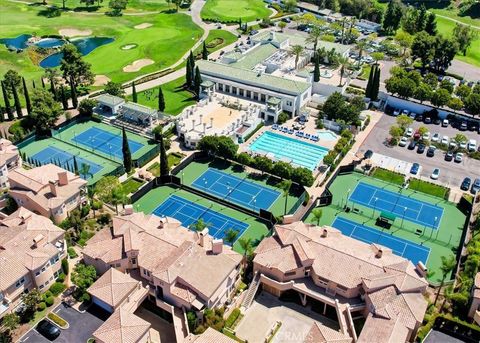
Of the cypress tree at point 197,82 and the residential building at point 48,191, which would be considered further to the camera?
the cypress tree at point 197,82

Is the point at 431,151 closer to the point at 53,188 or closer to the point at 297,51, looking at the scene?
the point at 297,51

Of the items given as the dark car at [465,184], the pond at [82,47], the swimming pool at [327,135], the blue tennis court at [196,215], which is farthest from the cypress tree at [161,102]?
the dark car at [465,184]

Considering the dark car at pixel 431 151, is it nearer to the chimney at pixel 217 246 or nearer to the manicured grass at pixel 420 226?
the manicured grass at pixel 420 226

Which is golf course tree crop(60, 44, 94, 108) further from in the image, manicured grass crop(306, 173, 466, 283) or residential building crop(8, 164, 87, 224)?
manicured grass crop(306, 173, 466, 283)

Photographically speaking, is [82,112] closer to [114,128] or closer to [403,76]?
[114,128]

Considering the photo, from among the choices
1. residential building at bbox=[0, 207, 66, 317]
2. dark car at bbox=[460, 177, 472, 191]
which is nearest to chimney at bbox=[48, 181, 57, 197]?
residential building at bbox=[0, 207, 66, 317]

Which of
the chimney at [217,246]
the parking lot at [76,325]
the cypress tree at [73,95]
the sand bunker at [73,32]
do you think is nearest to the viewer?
the parking lot at [76,325]

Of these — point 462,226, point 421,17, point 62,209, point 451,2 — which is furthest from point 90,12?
point 462,226
